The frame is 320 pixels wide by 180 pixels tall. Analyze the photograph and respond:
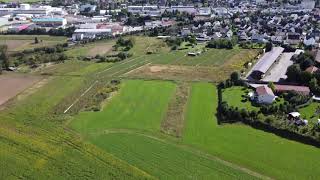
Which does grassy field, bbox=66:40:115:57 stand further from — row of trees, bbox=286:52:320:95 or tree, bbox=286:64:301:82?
row of trees, bbox=286:52:320:95

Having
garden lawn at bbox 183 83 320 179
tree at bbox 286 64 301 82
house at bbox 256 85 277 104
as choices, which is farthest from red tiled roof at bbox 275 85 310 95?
garden lawn at bbox 183 83 320 179

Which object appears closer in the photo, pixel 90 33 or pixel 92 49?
pixel 92 49

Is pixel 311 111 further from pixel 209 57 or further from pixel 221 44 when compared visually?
pixel 221 44

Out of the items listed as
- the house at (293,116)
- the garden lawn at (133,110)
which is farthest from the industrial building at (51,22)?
the house at (293,116)

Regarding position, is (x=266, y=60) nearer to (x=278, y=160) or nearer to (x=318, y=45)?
(x=318, y=45)

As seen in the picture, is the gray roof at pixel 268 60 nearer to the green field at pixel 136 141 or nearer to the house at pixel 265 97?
the green field at pixel 136 141

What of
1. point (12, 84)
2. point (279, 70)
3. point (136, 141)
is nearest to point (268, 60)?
point (279, 70)

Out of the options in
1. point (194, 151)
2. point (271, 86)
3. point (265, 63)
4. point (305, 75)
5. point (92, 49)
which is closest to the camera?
point (194, 151)
